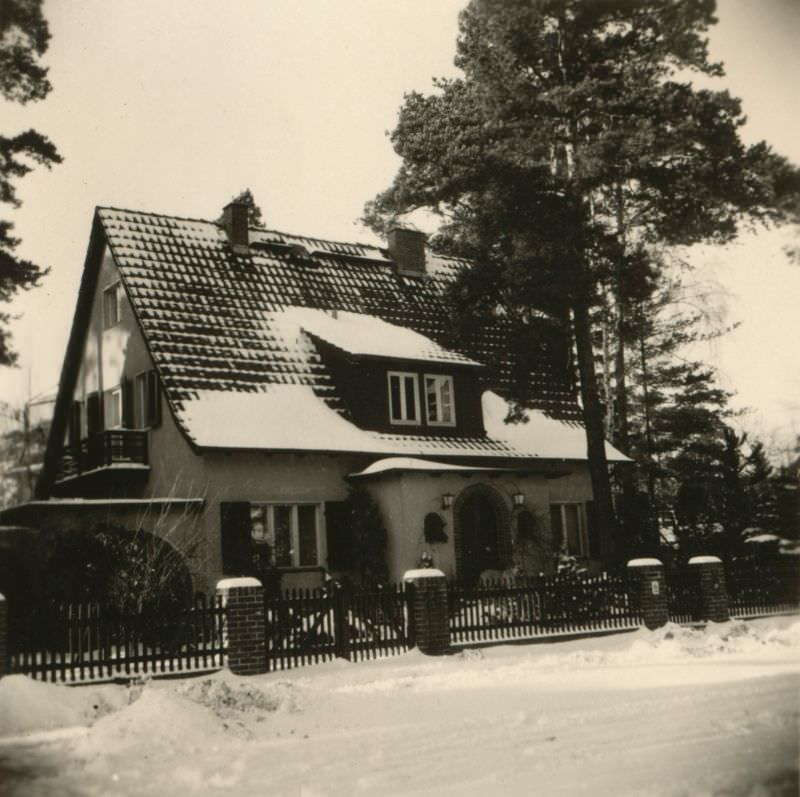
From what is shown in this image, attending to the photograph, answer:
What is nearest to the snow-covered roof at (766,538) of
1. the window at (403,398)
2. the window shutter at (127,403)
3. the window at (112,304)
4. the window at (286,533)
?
the window at (403,398)

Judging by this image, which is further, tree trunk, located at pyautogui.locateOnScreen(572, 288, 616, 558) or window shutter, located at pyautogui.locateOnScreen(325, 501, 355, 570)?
tree trunk, located at pyautogui.locateOnScreen(572, 288, 616, 558)

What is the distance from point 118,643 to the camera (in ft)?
30.2

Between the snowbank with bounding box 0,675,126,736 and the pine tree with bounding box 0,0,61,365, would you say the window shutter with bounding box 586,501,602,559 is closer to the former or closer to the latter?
the snowbank with bounding box 0,675,126,736

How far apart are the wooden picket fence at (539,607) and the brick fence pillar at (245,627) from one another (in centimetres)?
249

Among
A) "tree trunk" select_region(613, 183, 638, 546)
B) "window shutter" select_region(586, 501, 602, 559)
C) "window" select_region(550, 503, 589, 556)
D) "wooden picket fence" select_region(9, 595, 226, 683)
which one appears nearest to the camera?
"wooden picket fence" select_region(9, 595, 226, 683)

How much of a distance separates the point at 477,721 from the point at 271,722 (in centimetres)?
149

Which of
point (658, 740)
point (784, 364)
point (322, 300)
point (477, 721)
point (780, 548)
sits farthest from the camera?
point (322, 300)

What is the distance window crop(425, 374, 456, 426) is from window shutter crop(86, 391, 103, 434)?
17.9 feet

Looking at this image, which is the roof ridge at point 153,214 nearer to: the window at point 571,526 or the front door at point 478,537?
the front door at point 478,537

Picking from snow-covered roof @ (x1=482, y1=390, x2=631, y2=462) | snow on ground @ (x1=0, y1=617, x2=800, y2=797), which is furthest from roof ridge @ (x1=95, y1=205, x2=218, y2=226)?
snow on ground @ (x1=0, y1=617, x2=800, y2=797)

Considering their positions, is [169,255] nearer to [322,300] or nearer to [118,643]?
[322,300]

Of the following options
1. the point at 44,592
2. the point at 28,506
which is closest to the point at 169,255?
the point at 28,506

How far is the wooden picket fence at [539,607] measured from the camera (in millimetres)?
11531

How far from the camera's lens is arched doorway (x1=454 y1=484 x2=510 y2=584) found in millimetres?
15945
